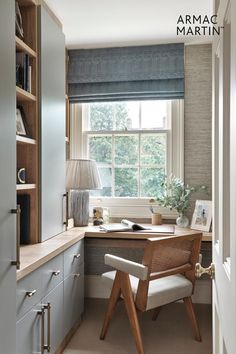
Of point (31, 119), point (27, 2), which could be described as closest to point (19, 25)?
point (27, 2)

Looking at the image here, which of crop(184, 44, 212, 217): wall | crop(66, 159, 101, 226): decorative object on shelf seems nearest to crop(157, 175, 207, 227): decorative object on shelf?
crop(184, 44, 212, 217): wall

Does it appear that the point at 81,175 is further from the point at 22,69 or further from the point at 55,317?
the point at 55,317

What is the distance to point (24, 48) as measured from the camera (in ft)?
7.13

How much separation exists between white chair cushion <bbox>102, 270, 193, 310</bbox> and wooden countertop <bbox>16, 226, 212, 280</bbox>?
1.20ft

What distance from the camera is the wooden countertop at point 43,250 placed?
175cm

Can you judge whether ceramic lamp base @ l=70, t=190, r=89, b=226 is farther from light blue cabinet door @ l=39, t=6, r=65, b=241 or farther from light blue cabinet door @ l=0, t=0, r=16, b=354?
light blue cabinet door @ l=0, t=0, r=16, b=354

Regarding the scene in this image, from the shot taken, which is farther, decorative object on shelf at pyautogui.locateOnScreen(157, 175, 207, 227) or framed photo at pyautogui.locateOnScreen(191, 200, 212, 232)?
decorative object on shelf at pyautogui.locateOnScreen(157, 175, 207, 227)

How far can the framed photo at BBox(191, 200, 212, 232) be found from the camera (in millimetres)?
2969

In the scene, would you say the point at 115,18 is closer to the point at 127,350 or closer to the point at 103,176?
the point at 103,176

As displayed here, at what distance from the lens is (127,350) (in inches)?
96.1

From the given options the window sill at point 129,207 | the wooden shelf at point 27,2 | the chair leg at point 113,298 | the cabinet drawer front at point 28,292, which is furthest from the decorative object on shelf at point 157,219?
the wooden shelf at point 27,2

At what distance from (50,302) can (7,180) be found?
991mm

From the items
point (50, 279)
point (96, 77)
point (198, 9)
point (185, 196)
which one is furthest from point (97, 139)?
point (50, 279)

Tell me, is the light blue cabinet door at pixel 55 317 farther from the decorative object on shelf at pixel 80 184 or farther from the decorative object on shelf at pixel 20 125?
the decorative object on shelf at pixel 20 125
